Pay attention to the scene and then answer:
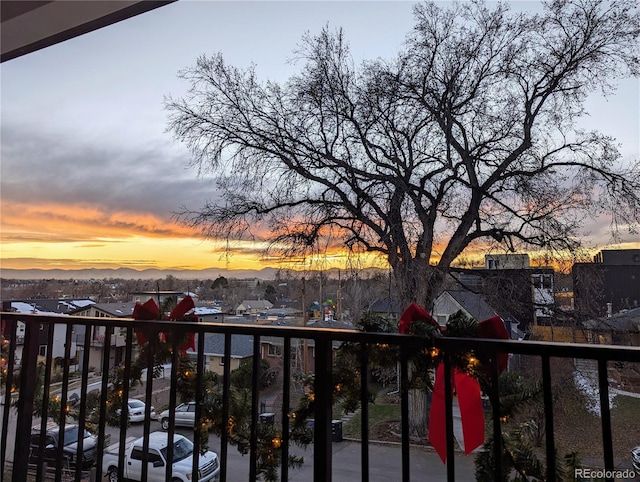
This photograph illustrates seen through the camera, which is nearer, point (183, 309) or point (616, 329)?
point (616, 329)

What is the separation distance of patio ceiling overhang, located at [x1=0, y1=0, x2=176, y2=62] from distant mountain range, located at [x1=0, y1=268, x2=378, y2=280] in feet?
3.61

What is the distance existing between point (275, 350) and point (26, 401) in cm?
100

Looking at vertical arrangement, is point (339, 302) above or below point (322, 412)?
above

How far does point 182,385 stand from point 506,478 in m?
0.98

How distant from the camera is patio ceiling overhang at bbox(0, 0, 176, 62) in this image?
1.64 metres

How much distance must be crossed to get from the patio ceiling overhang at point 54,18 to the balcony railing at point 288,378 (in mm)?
1282

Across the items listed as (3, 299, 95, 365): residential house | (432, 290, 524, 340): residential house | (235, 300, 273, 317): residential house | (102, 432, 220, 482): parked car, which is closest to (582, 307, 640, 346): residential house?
(432, 290, 524, 340): residential house

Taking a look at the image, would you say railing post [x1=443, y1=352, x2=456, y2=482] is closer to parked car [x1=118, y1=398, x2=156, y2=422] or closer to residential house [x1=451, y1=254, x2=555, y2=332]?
residential house [x1=451, y1=254, x2=555, y2=332]

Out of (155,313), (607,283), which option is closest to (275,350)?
(155,313)

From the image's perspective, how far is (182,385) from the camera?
130cm

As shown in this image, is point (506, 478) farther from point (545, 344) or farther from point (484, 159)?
point (484, 159)

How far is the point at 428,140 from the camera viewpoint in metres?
1.69

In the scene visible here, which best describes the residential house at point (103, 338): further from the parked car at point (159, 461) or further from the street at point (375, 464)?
the street at point (375, 464)

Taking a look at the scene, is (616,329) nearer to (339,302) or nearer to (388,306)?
(388,306)
